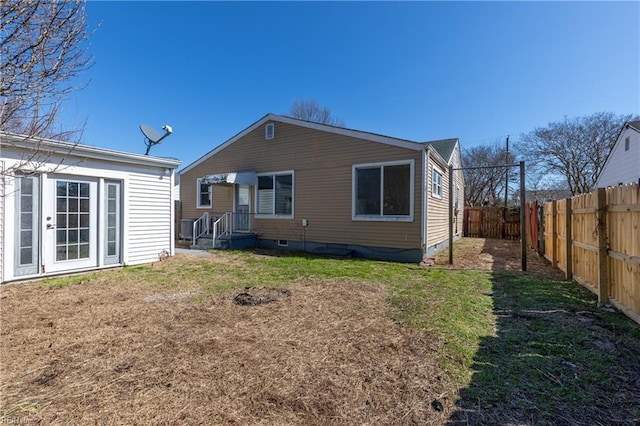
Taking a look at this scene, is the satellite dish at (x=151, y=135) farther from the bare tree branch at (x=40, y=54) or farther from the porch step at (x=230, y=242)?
the bare tree branch at (x=40, y=54)

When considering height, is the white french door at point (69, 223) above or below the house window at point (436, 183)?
below

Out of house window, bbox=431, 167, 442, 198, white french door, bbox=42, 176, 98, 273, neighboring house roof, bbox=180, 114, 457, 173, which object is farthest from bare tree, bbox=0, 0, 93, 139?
house window, bbox=431, 167, 442, 198

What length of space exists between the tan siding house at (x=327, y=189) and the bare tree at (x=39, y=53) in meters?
7.53

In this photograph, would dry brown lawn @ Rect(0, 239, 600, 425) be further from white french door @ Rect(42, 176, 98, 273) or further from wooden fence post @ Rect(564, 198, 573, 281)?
wooden fence post @ Rect(564, 198, 573, 281)

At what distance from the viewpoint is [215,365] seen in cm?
269

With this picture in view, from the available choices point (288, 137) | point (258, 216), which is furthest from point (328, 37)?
point (258, 216)

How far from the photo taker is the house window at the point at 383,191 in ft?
29.6

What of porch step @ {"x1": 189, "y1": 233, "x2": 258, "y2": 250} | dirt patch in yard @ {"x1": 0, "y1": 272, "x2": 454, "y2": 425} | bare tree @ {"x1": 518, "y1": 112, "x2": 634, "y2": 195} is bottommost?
dirt patch in yard @ {"x1": 0, "y1": 272, "x2": 454, "y2": 425}

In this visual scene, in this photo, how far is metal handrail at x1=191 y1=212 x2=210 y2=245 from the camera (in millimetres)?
12094

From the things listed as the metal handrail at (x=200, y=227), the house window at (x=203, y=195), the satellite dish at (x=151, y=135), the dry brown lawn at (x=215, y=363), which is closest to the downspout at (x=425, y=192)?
the dry brown lawn at (x=215, y=363)

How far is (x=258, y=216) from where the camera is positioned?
38.8 ft

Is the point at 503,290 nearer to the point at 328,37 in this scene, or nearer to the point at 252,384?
the point at 252,384

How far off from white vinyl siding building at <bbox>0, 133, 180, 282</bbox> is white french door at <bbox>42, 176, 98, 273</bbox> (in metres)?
0.02

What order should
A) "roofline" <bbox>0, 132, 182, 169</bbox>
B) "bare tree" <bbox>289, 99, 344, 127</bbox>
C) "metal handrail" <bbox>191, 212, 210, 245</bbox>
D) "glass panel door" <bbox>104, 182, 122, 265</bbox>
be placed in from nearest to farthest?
"roofline" <bbox>0, 132, 182, 169</bbox>
"glass panel door" <bbox>104, 182, 122, 265</bbox>
"metal handrail" <bbox>191, 212, 210, 245</bbox>
"bare tree" <bbox>289, 99, 344, 127</bbox>
